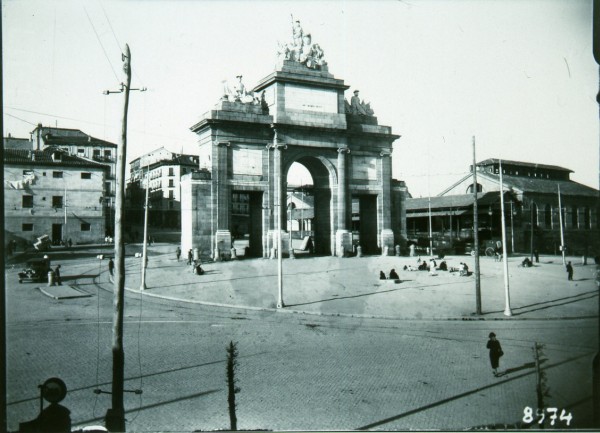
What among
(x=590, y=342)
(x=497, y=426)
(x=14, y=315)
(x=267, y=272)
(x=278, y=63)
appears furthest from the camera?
(x=278, y=63)

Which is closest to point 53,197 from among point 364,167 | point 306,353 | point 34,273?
point 306,353

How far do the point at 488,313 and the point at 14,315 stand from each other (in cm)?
1859

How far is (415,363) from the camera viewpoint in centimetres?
1162

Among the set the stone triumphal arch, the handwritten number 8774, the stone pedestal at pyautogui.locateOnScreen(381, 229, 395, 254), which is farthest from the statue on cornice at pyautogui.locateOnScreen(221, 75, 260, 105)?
the handwritten number 8774

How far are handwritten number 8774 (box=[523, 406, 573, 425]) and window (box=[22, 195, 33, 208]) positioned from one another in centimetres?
1180

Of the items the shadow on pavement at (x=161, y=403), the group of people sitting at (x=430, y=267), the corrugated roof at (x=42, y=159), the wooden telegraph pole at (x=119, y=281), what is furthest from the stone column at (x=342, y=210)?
the wooden telegraph pole at (x=119, y=281)

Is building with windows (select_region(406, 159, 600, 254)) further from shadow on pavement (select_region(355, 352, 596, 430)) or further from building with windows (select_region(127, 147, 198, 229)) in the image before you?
building with windows (select_region(127, 147, 198, 229))

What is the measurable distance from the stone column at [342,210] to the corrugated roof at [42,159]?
28.8 meters

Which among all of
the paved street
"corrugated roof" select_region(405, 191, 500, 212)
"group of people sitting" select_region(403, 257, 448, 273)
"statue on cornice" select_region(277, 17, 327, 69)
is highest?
"statue on cornice" select_region(277, 17, 327, 69)

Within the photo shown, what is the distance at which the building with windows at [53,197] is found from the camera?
10016 mm

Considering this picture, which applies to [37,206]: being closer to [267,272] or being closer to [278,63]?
[267,272]

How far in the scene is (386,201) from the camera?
41312mm

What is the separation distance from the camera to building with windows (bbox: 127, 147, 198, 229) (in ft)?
44.5

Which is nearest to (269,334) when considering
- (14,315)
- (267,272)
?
(14,315)
